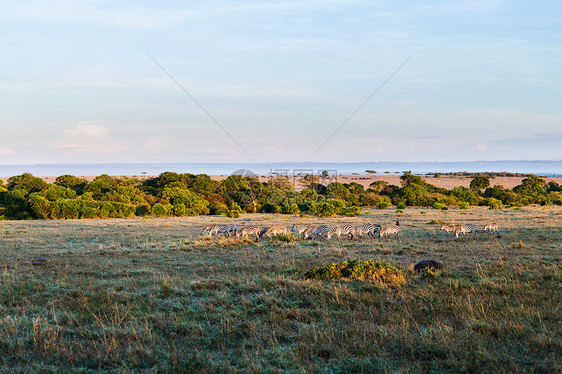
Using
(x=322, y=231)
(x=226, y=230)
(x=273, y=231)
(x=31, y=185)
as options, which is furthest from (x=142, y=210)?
(x=322, y=231)

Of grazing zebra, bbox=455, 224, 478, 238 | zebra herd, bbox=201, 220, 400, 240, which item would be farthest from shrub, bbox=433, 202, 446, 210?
zebra herd, bbox=201, 220, 400, 240

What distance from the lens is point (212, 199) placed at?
59500mm

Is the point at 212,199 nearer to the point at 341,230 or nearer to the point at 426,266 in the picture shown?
the point at 341,230

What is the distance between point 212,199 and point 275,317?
5305cm

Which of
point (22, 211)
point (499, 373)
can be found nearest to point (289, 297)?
point (499, 373)

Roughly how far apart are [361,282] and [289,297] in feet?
6.97

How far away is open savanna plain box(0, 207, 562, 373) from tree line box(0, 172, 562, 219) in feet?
100

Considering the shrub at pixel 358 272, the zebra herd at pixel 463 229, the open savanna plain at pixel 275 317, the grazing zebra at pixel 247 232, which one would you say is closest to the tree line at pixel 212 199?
the zebra herd at pixel 463 229

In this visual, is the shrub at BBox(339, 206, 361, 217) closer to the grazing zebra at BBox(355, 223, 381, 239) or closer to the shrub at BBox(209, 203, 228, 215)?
the shrub at BBox(209, 203, 228, 215)

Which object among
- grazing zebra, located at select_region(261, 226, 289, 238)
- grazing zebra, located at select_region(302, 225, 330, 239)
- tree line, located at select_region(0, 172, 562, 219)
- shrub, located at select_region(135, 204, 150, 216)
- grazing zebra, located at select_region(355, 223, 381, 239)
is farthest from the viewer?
shrub, located at select_region(135, 204, 150, 216)

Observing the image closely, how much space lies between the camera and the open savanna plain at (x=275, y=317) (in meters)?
5.57

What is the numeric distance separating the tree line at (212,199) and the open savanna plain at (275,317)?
30.6 meters

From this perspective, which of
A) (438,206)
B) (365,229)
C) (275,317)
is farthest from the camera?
(438,206)

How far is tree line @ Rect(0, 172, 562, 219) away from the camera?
42.8 metres
